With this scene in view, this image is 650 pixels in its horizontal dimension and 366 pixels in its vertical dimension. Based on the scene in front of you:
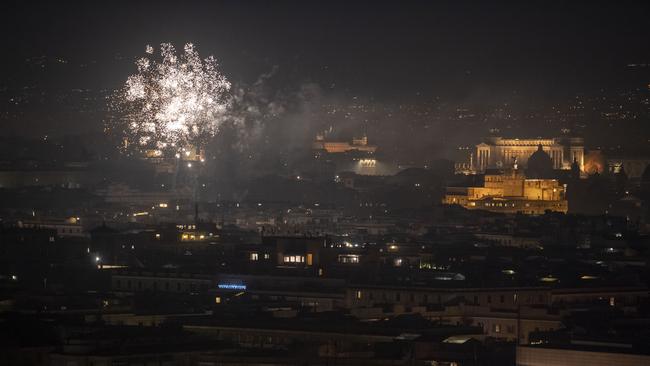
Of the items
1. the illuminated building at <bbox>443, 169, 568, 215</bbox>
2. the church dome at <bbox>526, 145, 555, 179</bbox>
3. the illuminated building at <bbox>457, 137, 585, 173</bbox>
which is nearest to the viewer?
the illuminated building at <bbox>443, 169, 568, 215</bbox>

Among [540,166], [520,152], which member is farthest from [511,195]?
[520,152]

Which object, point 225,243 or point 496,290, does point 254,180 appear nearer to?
point 225,243

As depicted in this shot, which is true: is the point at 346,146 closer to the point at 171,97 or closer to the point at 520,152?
the point at 520,152

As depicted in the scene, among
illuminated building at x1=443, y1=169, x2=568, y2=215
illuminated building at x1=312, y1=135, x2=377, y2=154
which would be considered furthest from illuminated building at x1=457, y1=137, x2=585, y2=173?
illuminated building at x1=443, y1=169, x2=568, y2=215

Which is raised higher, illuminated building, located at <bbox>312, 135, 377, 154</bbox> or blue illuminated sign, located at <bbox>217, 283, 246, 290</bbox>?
illuminated building, located at <bbox>312, 135, 377, 154</bbox>

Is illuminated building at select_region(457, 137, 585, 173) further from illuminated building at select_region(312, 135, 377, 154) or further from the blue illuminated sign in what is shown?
the blue illuminated sign

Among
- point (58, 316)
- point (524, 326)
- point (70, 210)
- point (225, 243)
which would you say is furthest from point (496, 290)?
point (70, 210)

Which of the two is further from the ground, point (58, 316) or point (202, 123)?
point (202, 123)

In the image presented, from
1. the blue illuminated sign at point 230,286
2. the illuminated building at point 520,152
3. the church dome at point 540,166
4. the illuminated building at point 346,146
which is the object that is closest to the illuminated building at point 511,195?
the church dome at point 540,166
